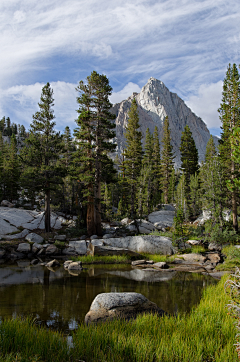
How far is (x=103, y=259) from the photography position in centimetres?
1828

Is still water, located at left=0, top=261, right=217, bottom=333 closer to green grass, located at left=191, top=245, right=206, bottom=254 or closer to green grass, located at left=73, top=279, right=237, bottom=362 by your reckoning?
green grass, located at left=73, top=279, right=237, bottom=362

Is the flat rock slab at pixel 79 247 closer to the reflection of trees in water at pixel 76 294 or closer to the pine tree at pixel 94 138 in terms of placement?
the pine tree at pixel 94 138

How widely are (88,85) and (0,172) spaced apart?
25129mm

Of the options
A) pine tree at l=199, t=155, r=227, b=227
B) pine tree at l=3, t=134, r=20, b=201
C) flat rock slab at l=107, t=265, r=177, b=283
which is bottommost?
flat rock slab at l=107, t=265, r=177, b=283

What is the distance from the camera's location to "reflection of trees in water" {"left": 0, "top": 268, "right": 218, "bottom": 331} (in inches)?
305

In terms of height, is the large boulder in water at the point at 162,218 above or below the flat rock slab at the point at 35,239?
above

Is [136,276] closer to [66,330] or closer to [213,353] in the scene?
[66,330]

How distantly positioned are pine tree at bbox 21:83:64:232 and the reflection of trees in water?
12.8 meters

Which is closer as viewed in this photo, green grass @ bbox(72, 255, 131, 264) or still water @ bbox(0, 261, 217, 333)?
still water @ bbox(0, 261, 217, 333)

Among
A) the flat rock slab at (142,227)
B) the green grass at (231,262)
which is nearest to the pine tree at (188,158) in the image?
the flat rock slab at (142,227)

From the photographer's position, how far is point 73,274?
550 inches

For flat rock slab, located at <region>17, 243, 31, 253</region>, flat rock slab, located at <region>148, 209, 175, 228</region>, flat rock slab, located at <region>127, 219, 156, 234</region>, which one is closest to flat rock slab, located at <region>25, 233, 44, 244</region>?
flat rock slab, located at <region>17, 243, 31, 253</region>

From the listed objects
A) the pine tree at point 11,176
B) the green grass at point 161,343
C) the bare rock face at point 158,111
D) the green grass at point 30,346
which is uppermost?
the bare rock face at point 158,111

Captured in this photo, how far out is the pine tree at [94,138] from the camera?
77.3 ft
